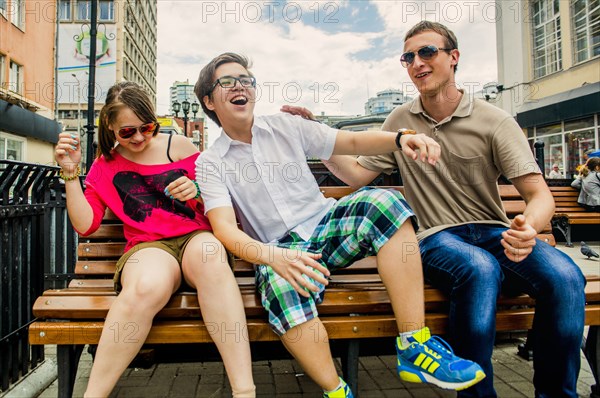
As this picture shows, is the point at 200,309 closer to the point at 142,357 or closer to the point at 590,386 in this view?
the point at 142,357

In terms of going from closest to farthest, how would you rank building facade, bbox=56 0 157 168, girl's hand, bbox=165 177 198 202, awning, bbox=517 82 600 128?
1. girl's hand, bbox=165 177 198 202
2. awning, bbox=517 82 600 128
3. building facade, bbox=56 0 157 168

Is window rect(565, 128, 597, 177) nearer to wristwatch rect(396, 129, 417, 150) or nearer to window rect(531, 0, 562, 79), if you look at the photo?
window rect(531, 0, 562, 79)

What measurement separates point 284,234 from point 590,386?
2061 mm

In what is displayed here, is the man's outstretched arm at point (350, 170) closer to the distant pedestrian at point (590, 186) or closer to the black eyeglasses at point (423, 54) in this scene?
the black eyeglasses at point (423, 54)

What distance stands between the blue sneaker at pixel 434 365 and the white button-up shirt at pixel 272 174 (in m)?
0.76

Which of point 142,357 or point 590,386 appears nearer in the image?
point 142,357

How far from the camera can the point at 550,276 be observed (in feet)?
6.99

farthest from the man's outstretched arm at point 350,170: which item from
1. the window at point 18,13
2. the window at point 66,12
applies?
the window at point 66,12

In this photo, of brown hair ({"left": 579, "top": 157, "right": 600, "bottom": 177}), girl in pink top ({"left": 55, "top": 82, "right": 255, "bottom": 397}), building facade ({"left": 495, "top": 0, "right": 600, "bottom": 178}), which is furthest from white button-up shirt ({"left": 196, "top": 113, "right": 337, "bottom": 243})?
building facade ({"left": 495, "top": 0, "right": 600, "bottom": 178})

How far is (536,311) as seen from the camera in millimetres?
2213

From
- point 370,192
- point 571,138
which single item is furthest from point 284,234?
point 571,138

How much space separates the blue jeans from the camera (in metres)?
2.04

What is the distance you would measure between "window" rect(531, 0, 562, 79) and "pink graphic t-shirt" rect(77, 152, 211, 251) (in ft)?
68.6

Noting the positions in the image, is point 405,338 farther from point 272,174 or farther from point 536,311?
point 272,174
